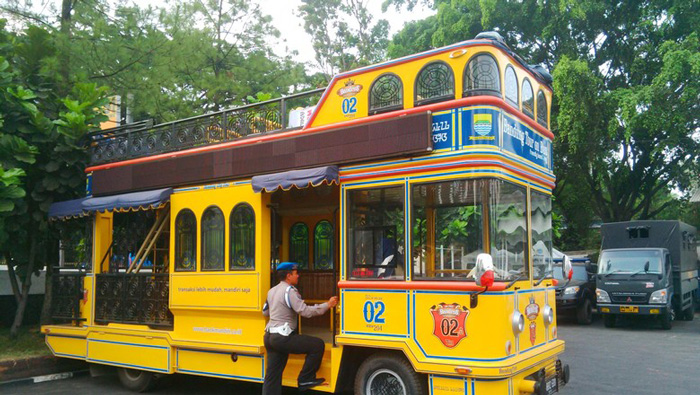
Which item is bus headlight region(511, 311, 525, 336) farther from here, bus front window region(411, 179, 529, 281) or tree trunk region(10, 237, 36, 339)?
tree trunk region(10, 237, 36, 339)

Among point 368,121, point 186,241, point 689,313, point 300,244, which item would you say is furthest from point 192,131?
point 689,313

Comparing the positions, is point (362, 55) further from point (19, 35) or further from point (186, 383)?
point (186, 383)

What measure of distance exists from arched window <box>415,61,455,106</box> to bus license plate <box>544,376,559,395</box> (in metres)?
3.11

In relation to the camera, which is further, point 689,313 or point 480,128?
point 689,313

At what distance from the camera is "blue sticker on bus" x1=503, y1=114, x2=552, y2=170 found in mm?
6449

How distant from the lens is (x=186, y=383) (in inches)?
376

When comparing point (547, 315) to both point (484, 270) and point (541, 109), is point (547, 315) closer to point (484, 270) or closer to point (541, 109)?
point (484, 270)

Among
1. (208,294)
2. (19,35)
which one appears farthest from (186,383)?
(19,35)

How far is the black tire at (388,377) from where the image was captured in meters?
6.09

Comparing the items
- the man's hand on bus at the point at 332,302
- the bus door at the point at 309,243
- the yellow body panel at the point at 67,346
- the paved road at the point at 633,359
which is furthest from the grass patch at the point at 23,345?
the paved road at the point at 633,359

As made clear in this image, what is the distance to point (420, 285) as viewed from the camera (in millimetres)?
6168

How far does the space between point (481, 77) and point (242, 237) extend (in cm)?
360

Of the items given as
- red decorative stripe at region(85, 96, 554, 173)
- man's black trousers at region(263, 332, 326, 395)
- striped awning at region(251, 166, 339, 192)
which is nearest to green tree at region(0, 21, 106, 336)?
red decorative stripe at region(85, 96, 554, 173)

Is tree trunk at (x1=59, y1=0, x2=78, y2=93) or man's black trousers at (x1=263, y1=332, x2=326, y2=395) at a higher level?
tree trunk at (x1=59, y1=0, x2=78, y2=93)
